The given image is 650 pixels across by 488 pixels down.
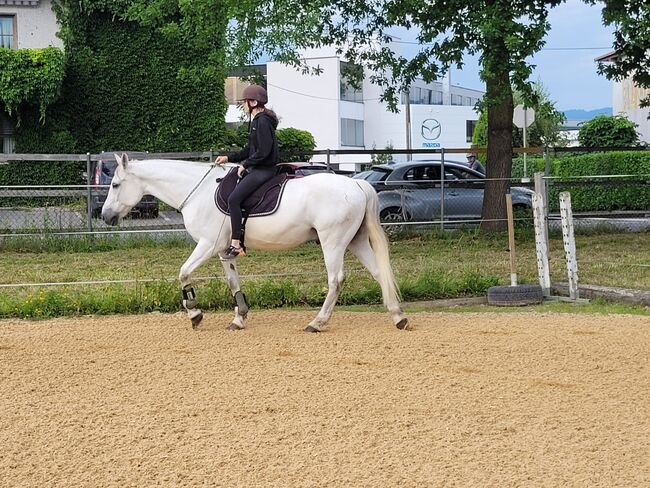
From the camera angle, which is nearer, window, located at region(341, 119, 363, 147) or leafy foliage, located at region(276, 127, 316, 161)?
leafy foliage, located at region(276, 127, 316, 161)

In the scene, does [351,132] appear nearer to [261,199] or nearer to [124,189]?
[124,189]

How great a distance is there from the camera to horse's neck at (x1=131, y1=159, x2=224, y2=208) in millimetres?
10055

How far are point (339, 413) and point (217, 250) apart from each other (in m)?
3.89

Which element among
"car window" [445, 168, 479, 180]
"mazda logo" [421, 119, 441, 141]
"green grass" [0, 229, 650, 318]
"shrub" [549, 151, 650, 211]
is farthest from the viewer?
"mazda logo" [421, 119, 441, 141]

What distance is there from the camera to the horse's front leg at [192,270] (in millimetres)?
9688

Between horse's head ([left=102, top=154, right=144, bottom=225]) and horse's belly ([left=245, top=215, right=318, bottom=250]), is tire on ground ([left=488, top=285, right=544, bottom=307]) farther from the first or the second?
horse's head ([left=102, top=154, right=144, bottom=225])

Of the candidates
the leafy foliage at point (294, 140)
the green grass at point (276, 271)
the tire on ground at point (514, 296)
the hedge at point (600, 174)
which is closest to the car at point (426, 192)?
the green grass at point (276, 271)

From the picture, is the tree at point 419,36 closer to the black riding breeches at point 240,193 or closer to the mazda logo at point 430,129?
the black riding breeches at point 240,193

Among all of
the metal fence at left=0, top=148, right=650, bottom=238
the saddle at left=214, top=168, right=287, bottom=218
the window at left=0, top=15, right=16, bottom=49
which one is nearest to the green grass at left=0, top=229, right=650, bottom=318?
the metal fence at left=0, top=148, right=650, bottom=238

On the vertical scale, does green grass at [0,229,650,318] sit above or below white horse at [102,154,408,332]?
below

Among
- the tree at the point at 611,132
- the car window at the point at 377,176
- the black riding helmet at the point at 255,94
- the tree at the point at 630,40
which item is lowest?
the car window at the point at 377,176

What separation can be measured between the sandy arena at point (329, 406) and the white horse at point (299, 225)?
1.29ft

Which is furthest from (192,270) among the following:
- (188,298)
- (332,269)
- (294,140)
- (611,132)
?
(294,140)

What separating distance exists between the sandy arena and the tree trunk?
8895 millimetres
